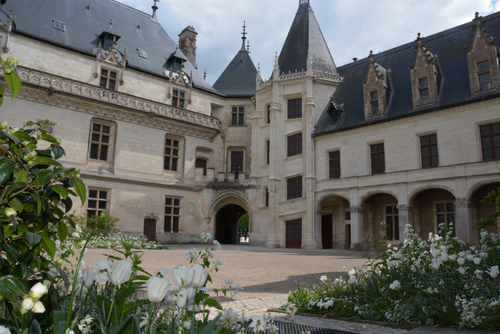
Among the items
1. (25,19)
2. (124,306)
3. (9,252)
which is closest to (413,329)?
(124,306)

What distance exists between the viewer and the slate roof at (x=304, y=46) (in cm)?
2489

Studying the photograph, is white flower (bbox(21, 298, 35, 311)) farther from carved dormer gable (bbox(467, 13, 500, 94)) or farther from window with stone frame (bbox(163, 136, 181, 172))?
window with stone frame (bbox(163, 136, 181, 172))

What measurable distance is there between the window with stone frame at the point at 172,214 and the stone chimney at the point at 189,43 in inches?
486

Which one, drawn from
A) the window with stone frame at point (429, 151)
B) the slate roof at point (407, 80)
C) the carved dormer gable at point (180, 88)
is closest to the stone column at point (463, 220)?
the window with stone frame at point (429, 151)

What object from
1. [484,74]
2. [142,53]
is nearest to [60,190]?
[484,74]

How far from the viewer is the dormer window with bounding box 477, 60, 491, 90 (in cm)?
1753

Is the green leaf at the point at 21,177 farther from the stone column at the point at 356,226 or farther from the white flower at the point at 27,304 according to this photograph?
the stone column at the point at 356,226

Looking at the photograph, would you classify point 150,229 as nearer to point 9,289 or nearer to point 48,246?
point 48,246

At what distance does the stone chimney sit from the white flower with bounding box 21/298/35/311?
3102 cm

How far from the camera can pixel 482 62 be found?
17.8 metres

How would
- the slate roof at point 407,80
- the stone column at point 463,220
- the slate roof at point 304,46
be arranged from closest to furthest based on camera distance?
the stone column at point 463,220 → the slate roof at point 407,80 → the slate roof at point 304,46

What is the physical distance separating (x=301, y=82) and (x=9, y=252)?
23051mm

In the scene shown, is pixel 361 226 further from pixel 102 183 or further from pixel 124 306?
pixel 124 306

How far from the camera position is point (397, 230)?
20328mm
